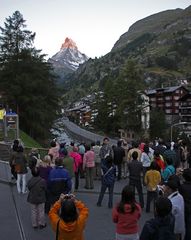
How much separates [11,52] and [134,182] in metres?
41.0

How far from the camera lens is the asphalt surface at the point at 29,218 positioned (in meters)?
10.3

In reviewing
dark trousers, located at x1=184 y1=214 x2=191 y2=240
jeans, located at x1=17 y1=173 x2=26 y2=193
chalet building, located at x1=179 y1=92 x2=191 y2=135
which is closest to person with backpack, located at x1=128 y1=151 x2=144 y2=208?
jeans, located at x1=17 y1=173 x2=26 y2=193

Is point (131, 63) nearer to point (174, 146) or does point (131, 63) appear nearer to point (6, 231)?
point (174, 146)

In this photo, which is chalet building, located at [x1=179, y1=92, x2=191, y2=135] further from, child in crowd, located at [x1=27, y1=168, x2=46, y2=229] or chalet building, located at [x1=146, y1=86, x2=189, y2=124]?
child in crowd, located at [x1=27, y1=168, x2=46, y2=229]

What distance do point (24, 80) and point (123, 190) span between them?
42.7m

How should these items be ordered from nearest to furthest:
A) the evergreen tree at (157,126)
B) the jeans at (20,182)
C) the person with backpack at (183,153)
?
the jeans at (20,182)
the person with backpack at (183,153)
the evergreen tree at (157,126)

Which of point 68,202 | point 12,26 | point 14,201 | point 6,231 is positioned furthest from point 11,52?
point 68,202

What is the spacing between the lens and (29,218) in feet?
39.1

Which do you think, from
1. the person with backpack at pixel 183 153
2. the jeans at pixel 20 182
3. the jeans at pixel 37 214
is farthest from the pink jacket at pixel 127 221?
the person with backpack at pixel 183 153

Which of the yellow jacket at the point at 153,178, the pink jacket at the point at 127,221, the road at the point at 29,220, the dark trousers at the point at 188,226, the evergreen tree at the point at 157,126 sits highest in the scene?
the evergreen tree at the point at 157,126

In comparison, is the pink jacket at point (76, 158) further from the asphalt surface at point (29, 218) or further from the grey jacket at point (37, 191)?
the grey jacket at point (37, 191)

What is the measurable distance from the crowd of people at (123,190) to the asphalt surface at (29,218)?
34 cm

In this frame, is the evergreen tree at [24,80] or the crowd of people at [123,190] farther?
the evergreen tree at [24,80]

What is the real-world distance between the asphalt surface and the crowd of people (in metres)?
0.34
